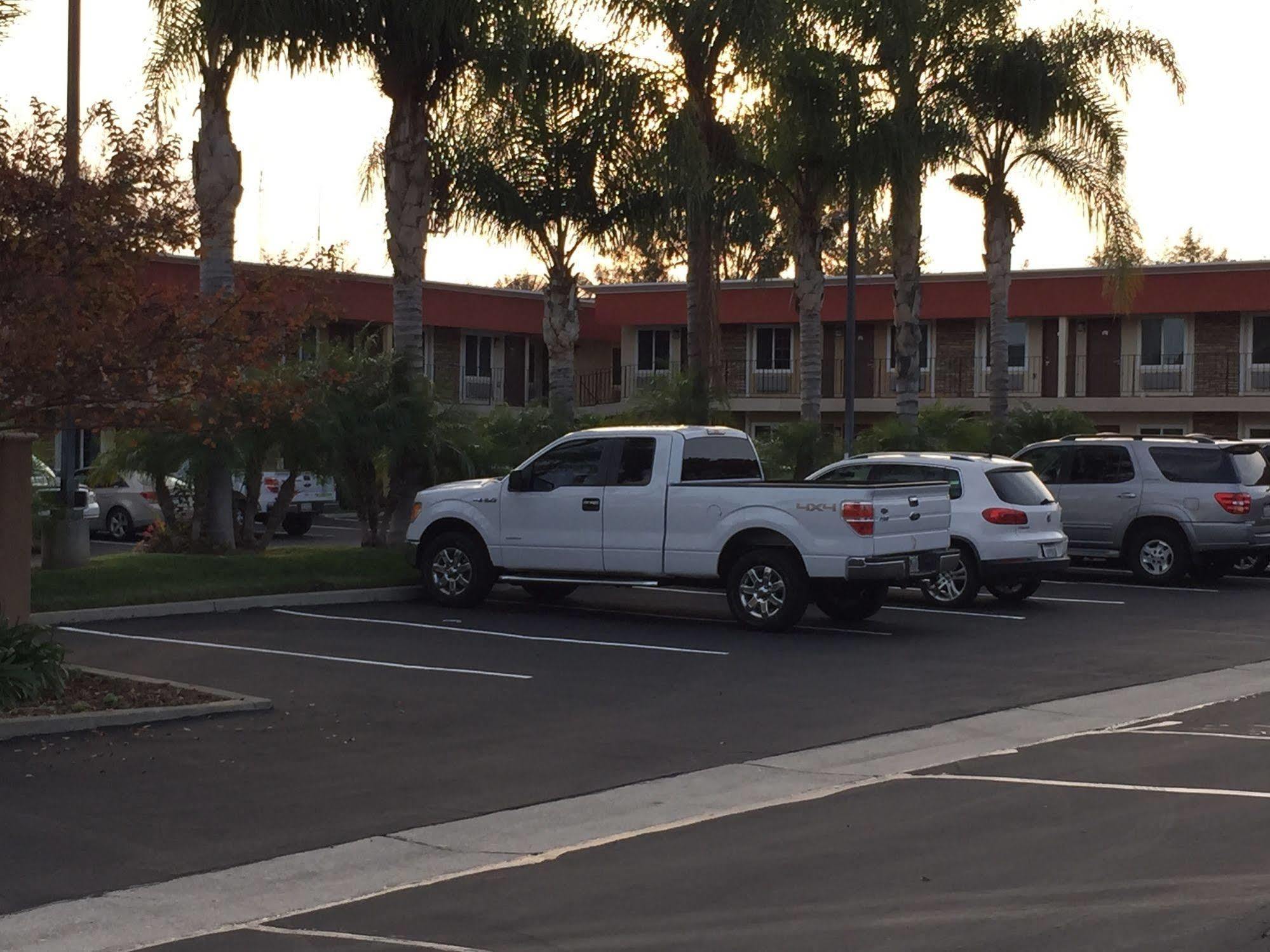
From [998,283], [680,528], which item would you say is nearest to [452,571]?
[680,528]

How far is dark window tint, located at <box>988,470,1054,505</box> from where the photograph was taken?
62.4ft

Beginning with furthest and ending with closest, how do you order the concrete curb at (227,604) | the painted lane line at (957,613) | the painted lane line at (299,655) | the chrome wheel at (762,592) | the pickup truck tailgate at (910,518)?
the painted lane line at (957,613)
the concrete curb at (227,604)
the chrome wheel at (762,592)
the pickup truck tailgate at (910,518)
the painted lane line at (299,655)

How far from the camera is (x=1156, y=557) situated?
2222cm

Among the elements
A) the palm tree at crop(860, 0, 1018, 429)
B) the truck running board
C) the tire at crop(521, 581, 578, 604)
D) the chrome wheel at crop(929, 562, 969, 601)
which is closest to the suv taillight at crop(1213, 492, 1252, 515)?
the chrome wheel at crop(929, 562, 969, 601)

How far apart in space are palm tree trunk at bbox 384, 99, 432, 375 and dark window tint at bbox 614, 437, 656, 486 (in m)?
4.83

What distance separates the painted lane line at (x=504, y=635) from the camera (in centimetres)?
1530

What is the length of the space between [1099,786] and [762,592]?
7247 mm

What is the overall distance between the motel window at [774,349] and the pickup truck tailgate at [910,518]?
102ft

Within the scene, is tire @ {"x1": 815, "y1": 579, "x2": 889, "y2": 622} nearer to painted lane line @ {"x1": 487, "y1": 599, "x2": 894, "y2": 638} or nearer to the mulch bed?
painted lane line @ {"x1": 487, "y1": 599, "x2": 894, "y2": 638}

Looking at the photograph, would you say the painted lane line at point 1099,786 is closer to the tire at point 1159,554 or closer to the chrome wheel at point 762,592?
the chrome wheel at point 762,592

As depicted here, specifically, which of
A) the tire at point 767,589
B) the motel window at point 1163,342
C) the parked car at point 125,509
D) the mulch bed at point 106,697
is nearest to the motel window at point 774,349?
the motel window at point 1163,342

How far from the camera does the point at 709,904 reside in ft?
22.9

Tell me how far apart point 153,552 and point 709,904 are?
15.5m

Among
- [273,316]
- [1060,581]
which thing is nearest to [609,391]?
[1060,581]
